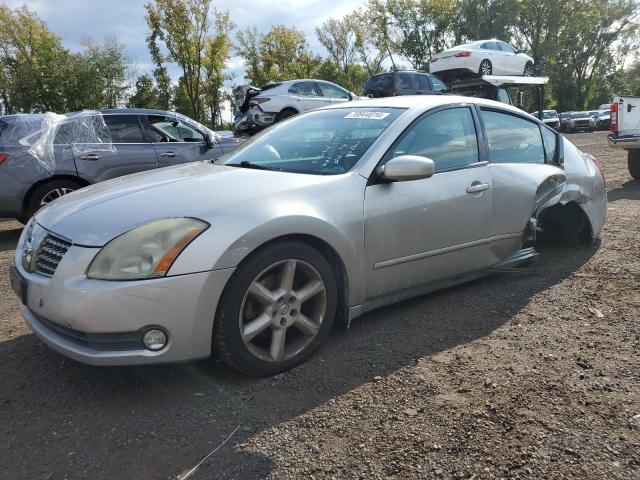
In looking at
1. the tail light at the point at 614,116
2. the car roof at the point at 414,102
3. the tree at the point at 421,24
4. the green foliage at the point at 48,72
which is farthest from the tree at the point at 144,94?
the car roof at the point at 414,102

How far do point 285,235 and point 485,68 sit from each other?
1458cm

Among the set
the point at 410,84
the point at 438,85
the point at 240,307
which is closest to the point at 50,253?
the point at 240,307

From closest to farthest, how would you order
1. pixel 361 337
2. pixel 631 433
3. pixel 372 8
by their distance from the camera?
pixel 631 433, pixel 361 337, pixel 372 8

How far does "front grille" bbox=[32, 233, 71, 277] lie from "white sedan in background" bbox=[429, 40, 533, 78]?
48.1 ft

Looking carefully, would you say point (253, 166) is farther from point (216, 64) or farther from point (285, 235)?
point (216, 64)

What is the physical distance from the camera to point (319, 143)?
343cm

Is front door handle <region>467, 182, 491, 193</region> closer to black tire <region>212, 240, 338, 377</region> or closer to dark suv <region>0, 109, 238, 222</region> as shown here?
black tire <region>212, 240, 338, 377</region>

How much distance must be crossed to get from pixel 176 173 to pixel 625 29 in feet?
188

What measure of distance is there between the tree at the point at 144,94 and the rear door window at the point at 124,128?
32827 millimetres

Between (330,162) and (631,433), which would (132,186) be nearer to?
(330,162)

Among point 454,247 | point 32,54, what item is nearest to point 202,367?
point 454,247

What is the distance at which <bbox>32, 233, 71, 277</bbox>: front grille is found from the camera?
8.01 ft

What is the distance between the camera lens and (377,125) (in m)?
3.36

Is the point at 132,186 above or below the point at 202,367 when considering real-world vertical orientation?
above
